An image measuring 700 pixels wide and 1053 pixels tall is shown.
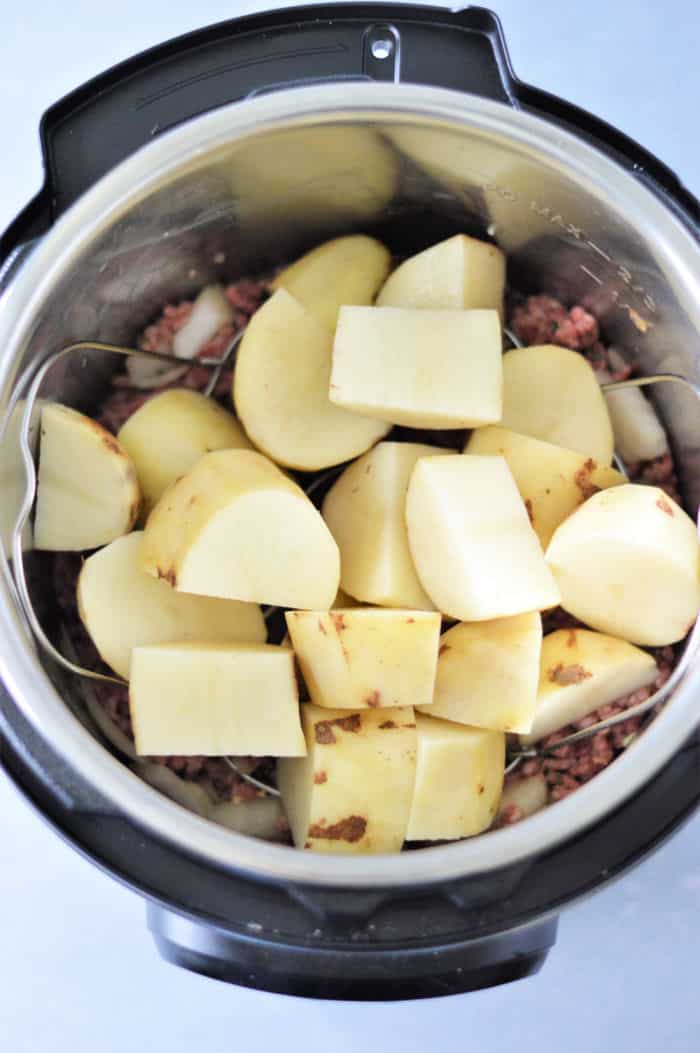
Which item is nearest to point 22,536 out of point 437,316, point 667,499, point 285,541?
point 285,541

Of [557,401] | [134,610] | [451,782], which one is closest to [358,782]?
[451,782]

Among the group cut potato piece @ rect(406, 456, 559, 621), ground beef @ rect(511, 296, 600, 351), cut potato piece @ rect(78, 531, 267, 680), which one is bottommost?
cut potato piece @ rect(78, 531, 267, 680)

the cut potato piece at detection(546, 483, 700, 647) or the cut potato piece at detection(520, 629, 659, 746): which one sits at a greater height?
the cut potato piece at detection(546, 483, 700, 647)

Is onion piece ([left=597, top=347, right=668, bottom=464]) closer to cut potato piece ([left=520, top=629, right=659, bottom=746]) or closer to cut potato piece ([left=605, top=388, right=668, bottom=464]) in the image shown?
cut potato piece ([left=605, top=388, right=668, bottom=464])

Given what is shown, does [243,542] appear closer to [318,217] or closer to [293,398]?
[293,398]

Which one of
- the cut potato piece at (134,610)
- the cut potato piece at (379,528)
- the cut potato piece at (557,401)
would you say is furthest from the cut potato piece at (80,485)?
the cut potato piece at (557,401)

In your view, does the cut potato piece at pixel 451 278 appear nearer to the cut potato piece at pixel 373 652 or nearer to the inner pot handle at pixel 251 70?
the inner pot handle at pixel 251 70

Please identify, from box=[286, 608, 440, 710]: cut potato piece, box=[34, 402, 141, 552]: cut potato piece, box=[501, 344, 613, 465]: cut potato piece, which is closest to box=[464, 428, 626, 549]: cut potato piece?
box=[501, 344, 613, 465]: cut potato piece
